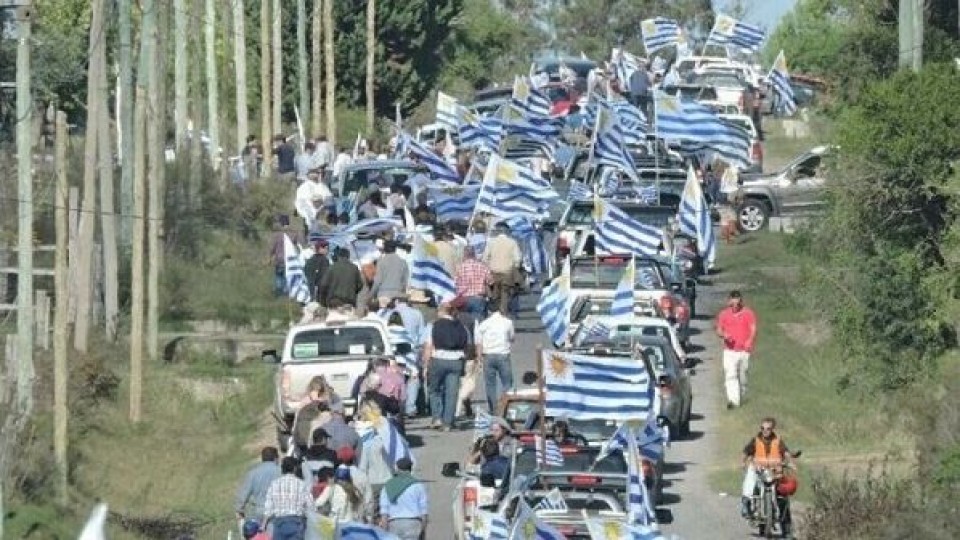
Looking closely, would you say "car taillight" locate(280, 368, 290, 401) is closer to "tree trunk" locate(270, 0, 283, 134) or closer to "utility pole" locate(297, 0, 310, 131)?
"tree trunk" locate(270, 0, 283, 134)

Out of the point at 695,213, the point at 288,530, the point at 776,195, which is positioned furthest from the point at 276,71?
the point at 288,530

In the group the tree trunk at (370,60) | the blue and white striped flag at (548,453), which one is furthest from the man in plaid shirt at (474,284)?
the tree trunk at (370,60)

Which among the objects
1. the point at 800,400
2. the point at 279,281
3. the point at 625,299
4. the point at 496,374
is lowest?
the point at 800,400

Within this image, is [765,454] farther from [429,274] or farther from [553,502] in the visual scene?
[429,274]

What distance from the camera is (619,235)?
1667 inches

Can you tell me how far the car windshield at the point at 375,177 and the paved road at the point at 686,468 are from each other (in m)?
9.34

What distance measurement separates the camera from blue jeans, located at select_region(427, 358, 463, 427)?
35.6m

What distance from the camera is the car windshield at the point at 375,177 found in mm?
52625

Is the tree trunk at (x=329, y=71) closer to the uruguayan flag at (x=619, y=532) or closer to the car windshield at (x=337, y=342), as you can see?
the car windshield at (x=337, y=342)

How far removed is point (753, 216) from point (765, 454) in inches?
1107

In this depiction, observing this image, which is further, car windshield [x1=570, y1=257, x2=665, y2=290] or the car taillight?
car windshield [x1=570, y1=257, x2=665, y2=290]

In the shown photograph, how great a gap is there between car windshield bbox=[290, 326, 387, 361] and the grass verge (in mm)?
4295

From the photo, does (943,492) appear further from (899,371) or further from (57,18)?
(57,18)

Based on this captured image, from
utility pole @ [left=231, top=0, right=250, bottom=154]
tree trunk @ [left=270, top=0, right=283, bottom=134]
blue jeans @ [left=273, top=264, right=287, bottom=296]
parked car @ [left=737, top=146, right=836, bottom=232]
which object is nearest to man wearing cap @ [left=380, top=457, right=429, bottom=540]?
blue jeans @ [left=273, top=264, right=287, bottom=296]
